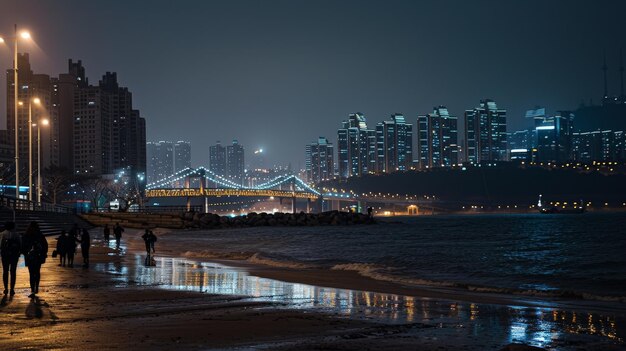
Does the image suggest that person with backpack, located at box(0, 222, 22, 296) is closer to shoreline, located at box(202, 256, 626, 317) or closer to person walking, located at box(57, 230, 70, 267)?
shoreline, located at box(202, 256, 626, 317)

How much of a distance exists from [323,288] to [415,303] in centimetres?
375

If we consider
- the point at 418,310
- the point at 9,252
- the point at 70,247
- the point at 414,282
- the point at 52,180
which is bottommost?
the point at 414,282

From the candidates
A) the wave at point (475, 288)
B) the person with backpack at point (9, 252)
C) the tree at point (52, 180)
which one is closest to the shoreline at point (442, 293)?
the wave at point (475, 288)

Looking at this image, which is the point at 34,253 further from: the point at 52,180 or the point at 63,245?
the point at 52,180

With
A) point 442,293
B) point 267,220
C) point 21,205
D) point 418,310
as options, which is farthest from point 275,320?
point 267,220

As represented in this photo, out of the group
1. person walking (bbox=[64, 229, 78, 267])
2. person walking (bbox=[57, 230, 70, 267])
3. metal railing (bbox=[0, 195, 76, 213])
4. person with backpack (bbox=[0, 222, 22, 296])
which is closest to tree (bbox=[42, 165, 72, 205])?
metal railing (bbox=[0, 195, 76, 213])

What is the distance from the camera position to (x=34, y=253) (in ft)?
49.1

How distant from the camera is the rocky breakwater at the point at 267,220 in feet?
278

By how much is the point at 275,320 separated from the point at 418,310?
285 cm

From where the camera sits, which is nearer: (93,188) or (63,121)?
(93,188)

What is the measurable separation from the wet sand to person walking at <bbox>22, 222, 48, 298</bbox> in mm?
312

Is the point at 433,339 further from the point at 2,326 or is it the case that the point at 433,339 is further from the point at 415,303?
the point at 2,326

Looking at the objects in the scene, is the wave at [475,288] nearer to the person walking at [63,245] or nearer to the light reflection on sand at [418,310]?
the light reflection on sand at [418,310]

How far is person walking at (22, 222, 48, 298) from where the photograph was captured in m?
14.7
